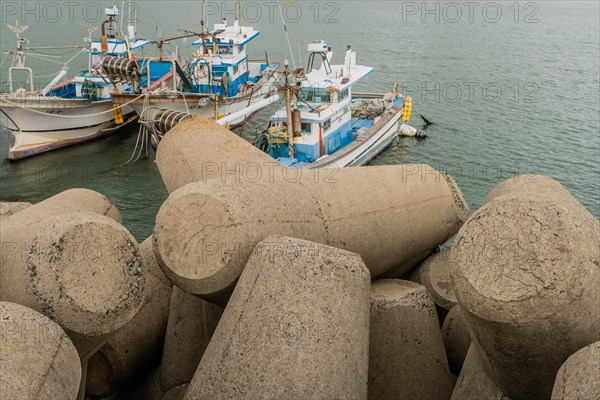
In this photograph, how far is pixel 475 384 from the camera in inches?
166

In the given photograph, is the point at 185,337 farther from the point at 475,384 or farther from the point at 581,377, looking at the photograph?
the point at 581,377

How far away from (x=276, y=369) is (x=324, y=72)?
16495 mm

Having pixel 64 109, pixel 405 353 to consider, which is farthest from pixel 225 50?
pixel 405 353

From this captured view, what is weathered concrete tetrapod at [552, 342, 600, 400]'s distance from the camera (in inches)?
116

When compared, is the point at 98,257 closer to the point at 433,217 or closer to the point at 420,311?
the point at 420,311

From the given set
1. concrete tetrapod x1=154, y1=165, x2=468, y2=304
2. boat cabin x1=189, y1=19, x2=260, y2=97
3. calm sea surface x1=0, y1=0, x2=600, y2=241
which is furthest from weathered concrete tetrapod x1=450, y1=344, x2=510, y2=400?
boat cabin x1=189, y1=19, x2=260, y2=97

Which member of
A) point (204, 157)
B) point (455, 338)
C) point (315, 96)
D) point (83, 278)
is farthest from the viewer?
point (315, 96)

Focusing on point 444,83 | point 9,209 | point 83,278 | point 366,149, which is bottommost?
point 366,149

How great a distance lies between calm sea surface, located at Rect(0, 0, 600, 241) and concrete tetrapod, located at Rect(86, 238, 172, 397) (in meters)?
10.5

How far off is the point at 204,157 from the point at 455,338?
270 cm

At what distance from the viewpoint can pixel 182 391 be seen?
479 cm

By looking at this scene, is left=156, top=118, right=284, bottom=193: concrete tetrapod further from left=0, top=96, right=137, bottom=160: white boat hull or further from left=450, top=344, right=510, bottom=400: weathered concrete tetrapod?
left=0, top=96, right=137, bottom=160: white boat hull

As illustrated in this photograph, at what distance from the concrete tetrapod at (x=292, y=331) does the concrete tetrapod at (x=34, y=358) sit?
2.23 ft

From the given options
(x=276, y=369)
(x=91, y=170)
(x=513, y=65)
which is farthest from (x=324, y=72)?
(x=513, y=65)
